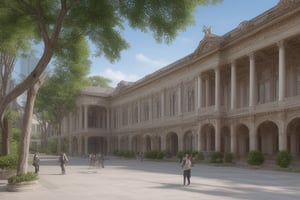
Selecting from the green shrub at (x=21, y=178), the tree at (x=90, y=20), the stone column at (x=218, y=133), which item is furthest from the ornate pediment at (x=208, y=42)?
the green shrub at (x=21, y=178)

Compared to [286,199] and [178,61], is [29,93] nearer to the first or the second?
[286,199]

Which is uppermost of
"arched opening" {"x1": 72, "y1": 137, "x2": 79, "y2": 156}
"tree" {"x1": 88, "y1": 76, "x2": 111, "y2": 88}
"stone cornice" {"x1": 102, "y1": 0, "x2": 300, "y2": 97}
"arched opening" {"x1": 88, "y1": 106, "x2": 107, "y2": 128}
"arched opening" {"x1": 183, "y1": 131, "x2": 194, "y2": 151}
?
"tree" {"x1": 88, "y1": 76, "x2": 111, "y2": 88}

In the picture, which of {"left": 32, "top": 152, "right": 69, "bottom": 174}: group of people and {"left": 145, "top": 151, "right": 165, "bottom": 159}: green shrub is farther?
{"left": 145, "top": 151, "right": 165, "bottom": 159}: green shrub

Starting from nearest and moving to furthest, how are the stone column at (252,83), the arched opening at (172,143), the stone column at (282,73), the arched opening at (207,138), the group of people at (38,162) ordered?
the group of people at (38,162), the stone column at (282,73), the stone column at (252,83), the arched opening at (207,138), the arched opening at (172,143)

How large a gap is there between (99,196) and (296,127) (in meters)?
27.5

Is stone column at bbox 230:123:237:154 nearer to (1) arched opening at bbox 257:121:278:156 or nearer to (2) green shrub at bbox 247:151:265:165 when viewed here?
(1) arched opening at bbox 257:121:278:156

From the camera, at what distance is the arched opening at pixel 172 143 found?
197 ft

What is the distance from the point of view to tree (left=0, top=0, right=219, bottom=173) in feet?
48.1

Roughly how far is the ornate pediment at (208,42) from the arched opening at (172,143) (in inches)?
595

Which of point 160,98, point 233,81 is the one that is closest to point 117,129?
point 160,98

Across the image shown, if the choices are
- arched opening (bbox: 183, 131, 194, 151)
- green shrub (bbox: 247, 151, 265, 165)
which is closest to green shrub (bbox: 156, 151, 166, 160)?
arched opening (bbox: 183, 131, 194, 151)

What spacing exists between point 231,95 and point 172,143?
19.4 m

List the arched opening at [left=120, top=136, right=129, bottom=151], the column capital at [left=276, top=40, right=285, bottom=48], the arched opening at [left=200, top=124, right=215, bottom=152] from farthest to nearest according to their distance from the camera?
1. the arched opening at [left=120, top=136, right=129, bottom=151]
2. the arched opening at [left=200, top=124, right=215, bottom=152]
3. the column capital at [left=276, top=40, right=285, bottom=48]

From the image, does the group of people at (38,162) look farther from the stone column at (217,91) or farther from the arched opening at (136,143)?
the arched opening at (136,143)
